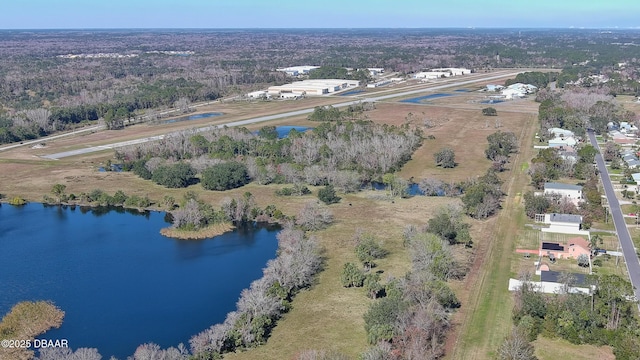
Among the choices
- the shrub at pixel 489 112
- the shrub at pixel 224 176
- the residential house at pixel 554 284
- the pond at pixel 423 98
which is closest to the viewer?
the residential house at pixel 554 284

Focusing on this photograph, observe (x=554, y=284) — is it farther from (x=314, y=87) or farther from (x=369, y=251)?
(x=314, y=87)

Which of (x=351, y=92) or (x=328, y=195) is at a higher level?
(x=351, y=92)

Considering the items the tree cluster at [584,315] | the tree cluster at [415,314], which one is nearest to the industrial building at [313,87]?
the tree cluster at [415,314]

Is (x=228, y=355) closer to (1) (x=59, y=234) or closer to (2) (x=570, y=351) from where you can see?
(2) (x=570, y=351)

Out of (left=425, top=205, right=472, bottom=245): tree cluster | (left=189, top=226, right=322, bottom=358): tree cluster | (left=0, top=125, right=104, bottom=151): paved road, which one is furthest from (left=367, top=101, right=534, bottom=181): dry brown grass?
(left=0, top=125, right=104, bottom=151): paved road

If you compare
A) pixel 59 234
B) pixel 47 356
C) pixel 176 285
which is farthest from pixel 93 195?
pixel 47 356

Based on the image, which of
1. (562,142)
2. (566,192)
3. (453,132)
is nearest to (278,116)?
(453,132)

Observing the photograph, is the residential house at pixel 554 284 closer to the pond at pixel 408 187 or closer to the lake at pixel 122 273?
the lake at pixel 122 273
